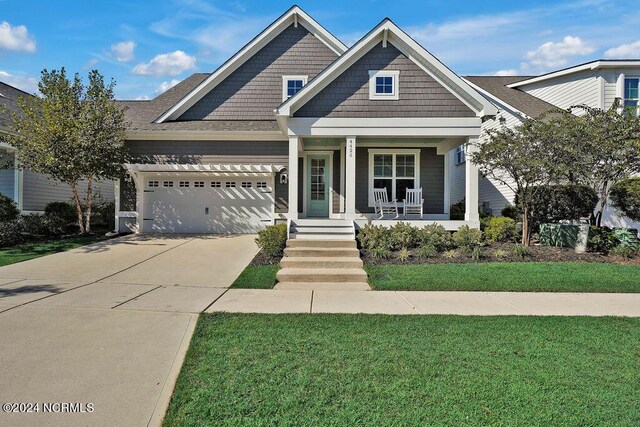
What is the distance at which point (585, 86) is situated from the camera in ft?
50.2

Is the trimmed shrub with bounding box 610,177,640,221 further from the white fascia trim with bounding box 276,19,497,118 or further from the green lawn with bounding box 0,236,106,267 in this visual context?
the green lawn with bounding box 0,236,106,267

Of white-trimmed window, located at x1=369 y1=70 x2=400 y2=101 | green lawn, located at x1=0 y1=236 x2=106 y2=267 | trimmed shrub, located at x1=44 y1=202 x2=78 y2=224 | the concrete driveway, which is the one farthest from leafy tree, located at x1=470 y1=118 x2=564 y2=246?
trimmed shrub, located at x1=44 y1=202 x2=78 y2=224

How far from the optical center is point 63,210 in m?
14.5

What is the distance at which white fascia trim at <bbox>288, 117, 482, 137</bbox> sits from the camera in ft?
35.2

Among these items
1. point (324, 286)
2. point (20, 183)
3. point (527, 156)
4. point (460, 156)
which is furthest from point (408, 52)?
point (20, 183)

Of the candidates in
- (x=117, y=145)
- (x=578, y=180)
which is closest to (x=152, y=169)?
(x=117, y=145)

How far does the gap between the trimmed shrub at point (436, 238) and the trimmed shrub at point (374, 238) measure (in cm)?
86

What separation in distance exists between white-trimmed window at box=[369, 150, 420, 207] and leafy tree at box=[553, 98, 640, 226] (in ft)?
15.9

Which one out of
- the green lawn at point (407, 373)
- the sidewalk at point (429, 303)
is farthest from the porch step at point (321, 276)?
the green lawn at point (407, 373)

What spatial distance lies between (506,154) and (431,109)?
250cm

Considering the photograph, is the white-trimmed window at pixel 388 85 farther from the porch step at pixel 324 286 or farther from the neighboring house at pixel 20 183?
the neighboring house at pixel 20 183

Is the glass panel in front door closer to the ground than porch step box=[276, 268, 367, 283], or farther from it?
farther from it

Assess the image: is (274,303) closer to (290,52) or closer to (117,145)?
(117,145)

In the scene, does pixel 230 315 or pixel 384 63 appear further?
pixel 384 63
